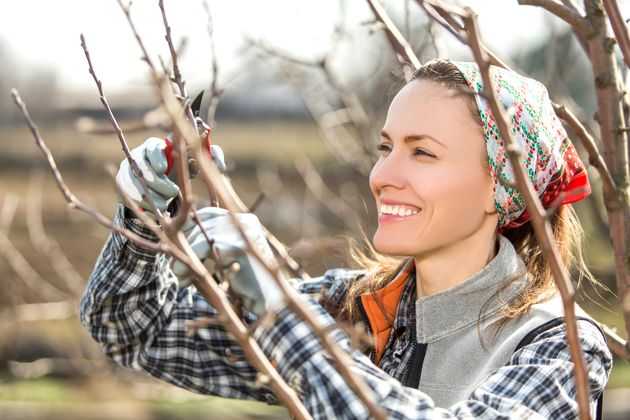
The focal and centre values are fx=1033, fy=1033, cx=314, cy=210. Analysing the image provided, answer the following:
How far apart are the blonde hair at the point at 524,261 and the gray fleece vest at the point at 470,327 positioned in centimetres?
2

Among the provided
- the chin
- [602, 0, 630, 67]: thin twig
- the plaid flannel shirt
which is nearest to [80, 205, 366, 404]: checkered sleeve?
the plaid flannel shirt

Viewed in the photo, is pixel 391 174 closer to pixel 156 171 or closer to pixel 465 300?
pixel 465 300

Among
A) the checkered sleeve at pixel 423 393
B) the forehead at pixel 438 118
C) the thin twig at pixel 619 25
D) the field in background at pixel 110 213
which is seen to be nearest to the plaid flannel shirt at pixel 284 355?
the checkered sleeve at pixel 423 393

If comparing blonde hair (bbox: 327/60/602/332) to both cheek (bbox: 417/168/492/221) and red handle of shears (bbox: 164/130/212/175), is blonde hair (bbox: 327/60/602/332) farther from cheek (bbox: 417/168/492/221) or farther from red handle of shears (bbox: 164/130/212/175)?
red handle of shears (bbox: 164/130/212/175)

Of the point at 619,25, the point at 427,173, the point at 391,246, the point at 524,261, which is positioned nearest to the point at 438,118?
the point at 427,173

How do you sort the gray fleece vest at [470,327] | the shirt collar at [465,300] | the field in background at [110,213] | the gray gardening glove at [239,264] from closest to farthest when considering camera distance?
the gray gardening glove at [239,264] → the gray fleece vest at [470,327] → the shirt collar at [465,300] → the field in background at [110,213]

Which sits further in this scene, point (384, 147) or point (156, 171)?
point (384, 147)

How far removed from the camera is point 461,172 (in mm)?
1722

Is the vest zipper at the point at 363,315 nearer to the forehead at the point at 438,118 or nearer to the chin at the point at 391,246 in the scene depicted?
the chin at the point at 391,246

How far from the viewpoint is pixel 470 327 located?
1740 millimetres

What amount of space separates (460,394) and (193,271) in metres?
0.71

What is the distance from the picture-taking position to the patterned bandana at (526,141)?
173 centimetres

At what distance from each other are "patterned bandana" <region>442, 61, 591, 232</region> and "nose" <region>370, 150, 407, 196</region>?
0.16 meters

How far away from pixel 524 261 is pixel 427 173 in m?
0.29
